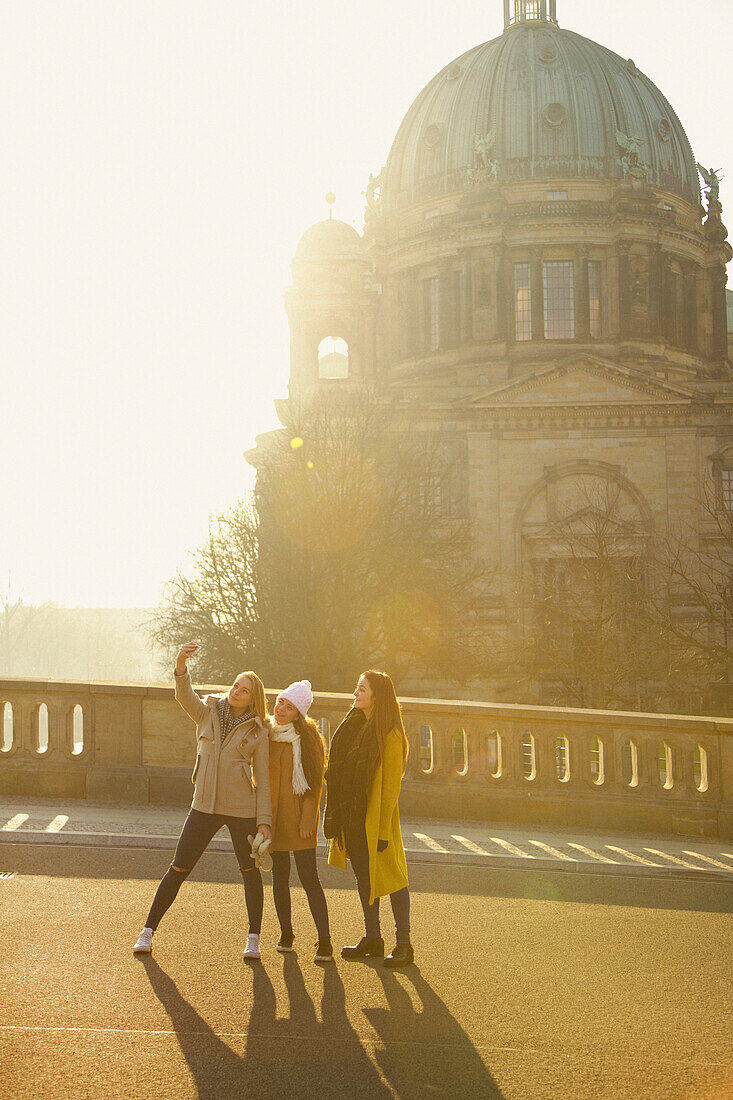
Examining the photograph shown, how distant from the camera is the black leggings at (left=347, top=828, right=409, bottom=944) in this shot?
7629 millimetres

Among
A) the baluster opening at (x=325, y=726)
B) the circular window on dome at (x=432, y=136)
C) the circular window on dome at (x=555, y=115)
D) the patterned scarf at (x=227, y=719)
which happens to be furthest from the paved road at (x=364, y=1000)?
the circular window on dome at (x=432, y=136)

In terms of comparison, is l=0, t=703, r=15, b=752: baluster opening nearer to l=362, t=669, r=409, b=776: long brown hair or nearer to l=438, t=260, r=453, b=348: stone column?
l=362, t=669, r=409, b=776: long brown hair

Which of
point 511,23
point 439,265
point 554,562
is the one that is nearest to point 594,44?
point 511,23

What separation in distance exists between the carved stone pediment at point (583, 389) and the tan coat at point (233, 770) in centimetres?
4162

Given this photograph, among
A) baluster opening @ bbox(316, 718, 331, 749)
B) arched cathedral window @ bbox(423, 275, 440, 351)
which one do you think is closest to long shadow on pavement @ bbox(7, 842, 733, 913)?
baluster opening @ bbox(316, 718, 331, 749)

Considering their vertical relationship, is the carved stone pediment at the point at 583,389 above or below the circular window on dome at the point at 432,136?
below

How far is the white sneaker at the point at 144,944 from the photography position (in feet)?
24.0

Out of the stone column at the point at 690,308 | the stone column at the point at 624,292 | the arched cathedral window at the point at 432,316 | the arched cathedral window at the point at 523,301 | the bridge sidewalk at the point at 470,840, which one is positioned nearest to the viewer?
the bridge sidewalk at the point at 470,840

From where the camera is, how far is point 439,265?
195 ft

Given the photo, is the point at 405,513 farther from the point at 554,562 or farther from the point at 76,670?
the point at 76,670

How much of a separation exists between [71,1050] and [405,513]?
35.1m

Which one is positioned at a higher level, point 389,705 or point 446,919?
point 389,705

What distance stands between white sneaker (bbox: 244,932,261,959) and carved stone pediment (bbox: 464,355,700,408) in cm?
4214

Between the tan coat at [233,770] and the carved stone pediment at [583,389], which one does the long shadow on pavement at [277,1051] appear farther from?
the carved stone pediment at [583,389]
